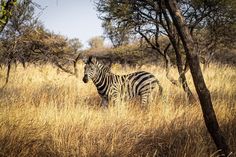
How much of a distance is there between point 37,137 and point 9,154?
0.55m

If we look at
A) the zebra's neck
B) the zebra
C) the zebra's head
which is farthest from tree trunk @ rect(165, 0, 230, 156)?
the zebra's head

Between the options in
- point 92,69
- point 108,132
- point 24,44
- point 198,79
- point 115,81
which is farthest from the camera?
point 24,44

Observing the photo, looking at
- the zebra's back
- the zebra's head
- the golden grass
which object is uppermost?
the zebra's head

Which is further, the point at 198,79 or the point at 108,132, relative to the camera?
the point at 108,132

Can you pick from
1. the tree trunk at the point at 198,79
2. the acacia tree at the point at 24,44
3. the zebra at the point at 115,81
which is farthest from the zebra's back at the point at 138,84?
the tree trunk at the point at 198,79

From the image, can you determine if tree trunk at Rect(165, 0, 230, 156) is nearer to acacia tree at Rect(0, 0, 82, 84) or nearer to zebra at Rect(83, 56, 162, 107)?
zebra at Rect(83, 56, 162, 107)

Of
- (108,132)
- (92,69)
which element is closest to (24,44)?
(92,69)

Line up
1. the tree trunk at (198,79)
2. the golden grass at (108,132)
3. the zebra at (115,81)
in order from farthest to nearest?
A: the zebra at (115,81)
the golden grass at (108,132)
the tree trunk at (198,79)

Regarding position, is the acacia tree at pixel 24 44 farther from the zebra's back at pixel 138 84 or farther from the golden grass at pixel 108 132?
the golden grass at pixel 108 132

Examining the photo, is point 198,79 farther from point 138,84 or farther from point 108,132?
point 138,84

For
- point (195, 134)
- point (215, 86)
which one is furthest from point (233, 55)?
point (195, 134)

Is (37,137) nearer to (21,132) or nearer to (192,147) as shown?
(21,132)

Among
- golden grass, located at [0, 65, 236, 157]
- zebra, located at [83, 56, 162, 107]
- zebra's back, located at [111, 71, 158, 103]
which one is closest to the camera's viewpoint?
golden grass, located at [0, 65, 236, 157]

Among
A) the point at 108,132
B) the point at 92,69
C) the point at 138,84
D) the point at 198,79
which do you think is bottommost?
the point at 108,132
